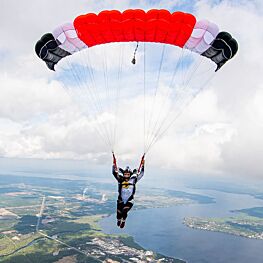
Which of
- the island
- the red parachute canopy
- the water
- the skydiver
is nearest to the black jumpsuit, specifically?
the skydiver

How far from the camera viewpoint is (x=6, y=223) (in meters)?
84.8

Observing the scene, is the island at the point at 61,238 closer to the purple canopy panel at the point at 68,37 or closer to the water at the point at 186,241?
the water at the point at 186,241

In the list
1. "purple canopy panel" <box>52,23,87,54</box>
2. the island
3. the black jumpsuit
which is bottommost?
the island

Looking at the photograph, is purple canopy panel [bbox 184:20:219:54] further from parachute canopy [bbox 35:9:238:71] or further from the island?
the island

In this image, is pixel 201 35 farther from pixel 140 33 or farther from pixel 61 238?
pixel 61 238

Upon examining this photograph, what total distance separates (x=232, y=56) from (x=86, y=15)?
5779mm

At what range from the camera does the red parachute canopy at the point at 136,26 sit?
1069 centimetres

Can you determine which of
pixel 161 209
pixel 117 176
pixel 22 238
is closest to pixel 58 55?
pixel 117 176

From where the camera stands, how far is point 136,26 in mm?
10914

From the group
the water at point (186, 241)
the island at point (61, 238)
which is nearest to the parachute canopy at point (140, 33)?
the island at point (61, 238)

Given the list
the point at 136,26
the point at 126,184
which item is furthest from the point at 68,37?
the point at 126,184

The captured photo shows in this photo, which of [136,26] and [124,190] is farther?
[124,190]

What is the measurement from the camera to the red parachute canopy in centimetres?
1069

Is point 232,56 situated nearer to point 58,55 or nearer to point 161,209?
point 58,55
